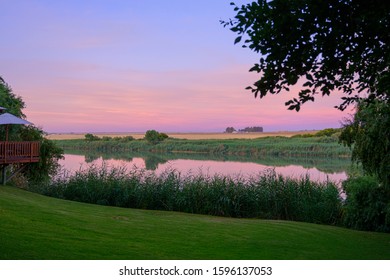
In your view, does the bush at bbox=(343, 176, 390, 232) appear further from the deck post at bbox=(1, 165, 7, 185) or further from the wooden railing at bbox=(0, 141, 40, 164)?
the deck post at bbox=(1, 165, 7, 185)

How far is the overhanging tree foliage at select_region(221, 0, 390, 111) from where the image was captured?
411 cm

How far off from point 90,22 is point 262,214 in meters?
10.4

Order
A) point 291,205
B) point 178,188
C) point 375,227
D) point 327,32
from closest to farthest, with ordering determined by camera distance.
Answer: point 327,32 → point 375,227 → point 291,205 → point 178,188

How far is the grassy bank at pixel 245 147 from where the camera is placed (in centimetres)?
5250

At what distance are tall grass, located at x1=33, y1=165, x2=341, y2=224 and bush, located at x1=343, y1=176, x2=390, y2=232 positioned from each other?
1385 mm

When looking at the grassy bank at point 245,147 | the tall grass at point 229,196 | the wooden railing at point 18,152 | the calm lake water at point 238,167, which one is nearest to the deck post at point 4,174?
the wooden railing at point 18,152

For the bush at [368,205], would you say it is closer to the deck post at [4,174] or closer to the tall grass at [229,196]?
the tall grass at [229,196]

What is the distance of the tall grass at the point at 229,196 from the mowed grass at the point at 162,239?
→ 299cm

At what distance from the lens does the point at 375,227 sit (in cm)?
1210

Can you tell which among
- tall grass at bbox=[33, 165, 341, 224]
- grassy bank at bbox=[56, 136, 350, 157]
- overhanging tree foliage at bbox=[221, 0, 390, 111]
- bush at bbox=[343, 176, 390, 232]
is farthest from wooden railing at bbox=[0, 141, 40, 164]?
grassy bank at bbox=[56, 136, 350, 157]

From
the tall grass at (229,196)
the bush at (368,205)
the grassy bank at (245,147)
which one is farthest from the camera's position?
the grassy bank at (245,147)

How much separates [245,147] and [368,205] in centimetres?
5217

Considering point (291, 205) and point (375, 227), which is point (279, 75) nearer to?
point (375, 227)
